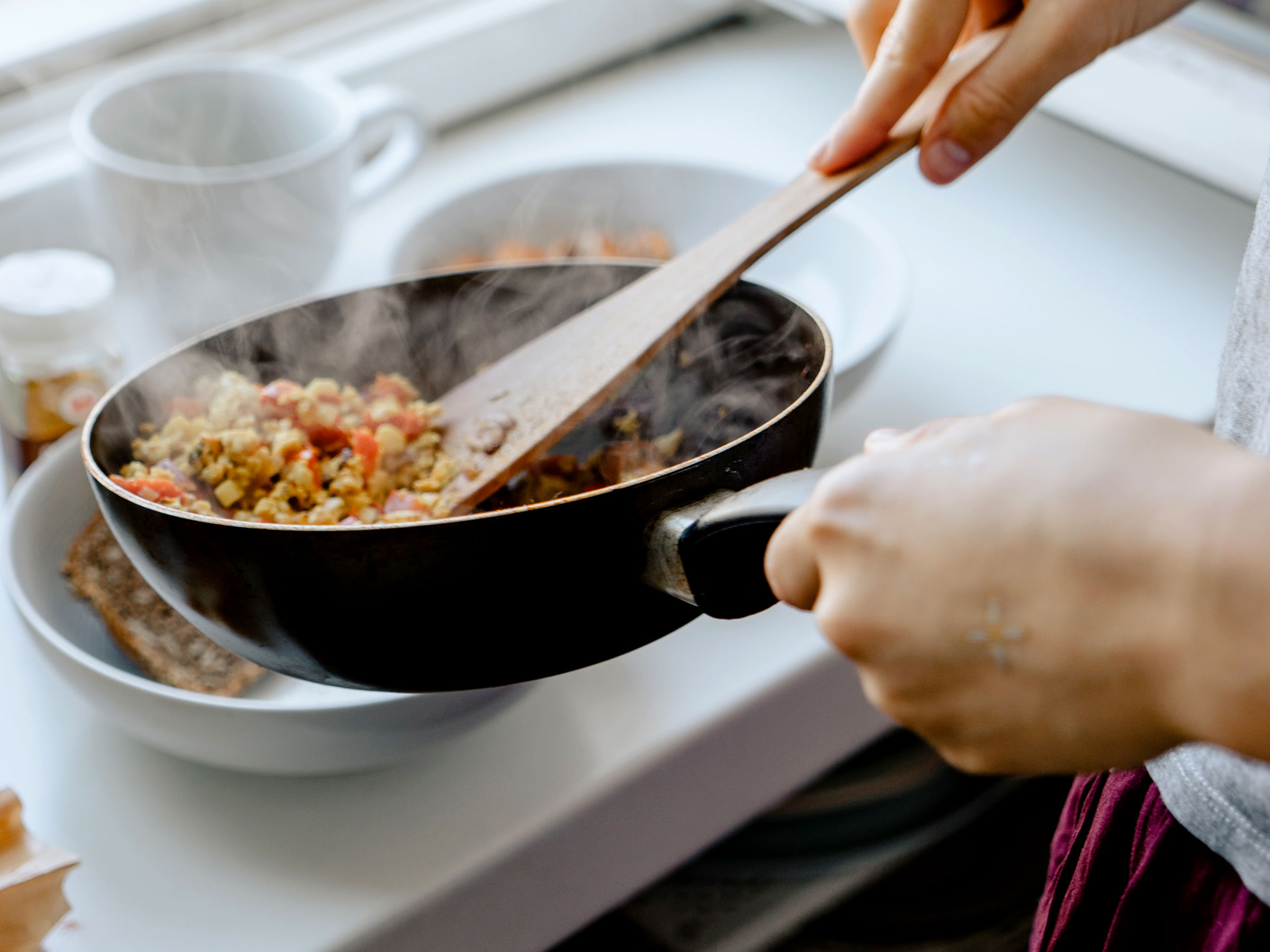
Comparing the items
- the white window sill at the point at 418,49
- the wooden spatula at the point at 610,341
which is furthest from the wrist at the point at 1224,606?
the white window sill at the point at 418,49

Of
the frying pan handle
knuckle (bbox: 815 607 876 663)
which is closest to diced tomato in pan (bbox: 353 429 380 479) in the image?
the frying pan handle

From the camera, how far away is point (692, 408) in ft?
1.97

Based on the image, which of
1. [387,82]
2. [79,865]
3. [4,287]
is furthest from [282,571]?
[387,82]

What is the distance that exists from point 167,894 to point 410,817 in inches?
4.4

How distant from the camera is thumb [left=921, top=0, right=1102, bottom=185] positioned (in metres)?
0.56

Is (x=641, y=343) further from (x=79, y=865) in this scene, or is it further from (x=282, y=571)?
(x=79, y=865)

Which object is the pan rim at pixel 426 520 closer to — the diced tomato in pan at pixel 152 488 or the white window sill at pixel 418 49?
the diced tomato in pan at pixel 152 488

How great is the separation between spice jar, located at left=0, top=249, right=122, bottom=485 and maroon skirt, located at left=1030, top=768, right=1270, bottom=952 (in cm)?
60

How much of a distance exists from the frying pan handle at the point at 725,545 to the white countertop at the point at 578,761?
7.7 inches

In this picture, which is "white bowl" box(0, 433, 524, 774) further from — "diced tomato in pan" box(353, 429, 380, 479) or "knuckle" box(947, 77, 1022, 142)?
"knuckle" box(947, 77, 1022, 142)

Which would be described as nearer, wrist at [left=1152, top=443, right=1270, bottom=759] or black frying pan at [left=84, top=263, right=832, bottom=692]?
wrist at [left=1152, top=443, right=1270, bottom=759]

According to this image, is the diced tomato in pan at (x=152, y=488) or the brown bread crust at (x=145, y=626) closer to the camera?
the diced tomato in pan at (x=152, y=488)

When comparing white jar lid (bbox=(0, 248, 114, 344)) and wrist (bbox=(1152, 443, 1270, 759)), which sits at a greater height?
wrist (bbox=(1152, 443, 1270, 759))

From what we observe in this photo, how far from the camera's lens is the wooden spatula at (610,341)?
1.73 ft
